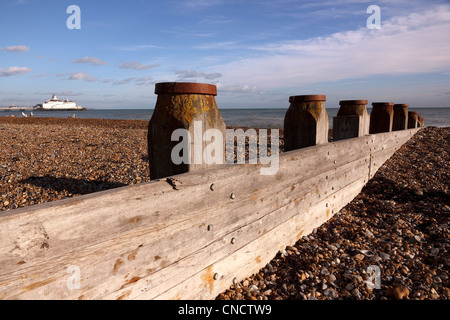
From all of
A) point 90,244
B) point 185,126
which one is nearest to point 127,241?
point 90,244

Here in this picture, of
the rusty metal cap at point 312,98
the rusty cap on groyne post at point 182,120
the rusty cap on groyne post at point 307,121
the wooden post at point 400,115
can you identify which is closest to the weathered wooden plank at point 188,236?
the rusty cap on groyne post at point 182,120

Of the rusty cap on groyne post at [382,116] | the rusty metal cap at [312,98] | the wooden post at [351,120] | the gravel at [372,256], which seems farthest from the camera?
the rusty cap on groyne post at [382,116]

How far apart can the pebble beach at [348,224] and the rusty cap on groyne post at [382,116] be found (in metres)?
1.01

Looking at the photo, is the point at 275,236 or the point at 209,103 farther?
the point at 275,236

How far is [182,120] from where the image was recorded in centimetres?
234

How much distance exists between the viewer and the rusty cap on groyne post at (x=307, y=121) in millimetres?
4133

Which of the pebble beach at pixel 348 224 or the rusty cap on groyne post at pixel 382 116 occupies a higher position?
the rusty cap on groyne post at pixel 382 116

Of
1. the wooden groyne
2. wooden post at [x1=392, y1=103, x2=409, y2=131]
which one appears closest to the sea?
wooden post at [x1=392, y1=103, x2=409, y2=131]

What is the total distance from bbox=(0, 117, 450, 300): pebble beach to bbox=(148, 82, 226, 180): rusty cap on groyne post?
48.9 inches

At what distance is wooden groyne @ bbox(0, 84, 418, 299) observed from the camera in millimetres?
1429

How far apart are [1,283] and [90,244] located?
407 mm

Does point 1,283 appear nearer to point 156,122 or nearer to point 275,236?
point 156,122

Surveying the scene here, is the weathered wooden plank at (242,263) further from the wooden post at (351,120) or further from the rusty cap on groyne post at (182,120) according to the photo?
the wooden post at (351,120)
